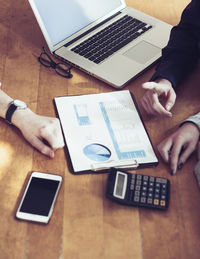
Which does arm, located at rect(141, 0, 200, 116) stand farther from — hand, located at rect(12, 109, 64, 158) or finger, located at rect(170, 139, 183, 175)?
hand, located at rect(12, 109, 64, 158)

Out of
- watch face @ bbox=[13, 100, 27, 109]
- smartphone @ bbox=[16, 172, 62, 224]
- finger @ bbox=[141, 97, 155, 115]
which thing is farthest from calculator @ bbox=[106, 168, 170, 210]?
watch face @ bbox=[13, 100, 27, 109]

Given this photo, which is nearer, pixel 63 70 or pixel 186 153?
pixel 186 153

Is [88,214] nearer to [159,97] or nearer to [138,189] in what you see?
[138,189]

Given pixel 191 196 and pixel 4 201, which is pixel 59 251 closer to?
pixel 4 201

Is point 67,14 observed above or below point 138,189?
above

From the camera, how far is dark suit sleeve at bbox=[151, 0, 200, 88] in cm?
118

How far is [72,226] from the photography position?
0.84 metres

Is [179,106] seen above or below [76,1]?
below

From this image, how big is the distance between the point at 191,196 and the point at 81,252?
0.31 metres

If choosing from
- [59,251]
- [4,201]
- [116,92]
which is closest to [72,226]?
[59,251]

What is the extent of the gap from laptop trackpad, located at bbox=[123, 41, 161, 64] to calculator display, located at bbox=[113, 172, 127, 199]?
1.58 feet

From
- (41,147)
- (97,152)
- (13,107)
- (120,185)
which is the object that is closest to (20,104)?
(13,107)

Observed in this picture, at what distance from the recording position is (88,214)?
86 cm

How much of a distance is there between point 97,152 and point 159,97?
33 cm
